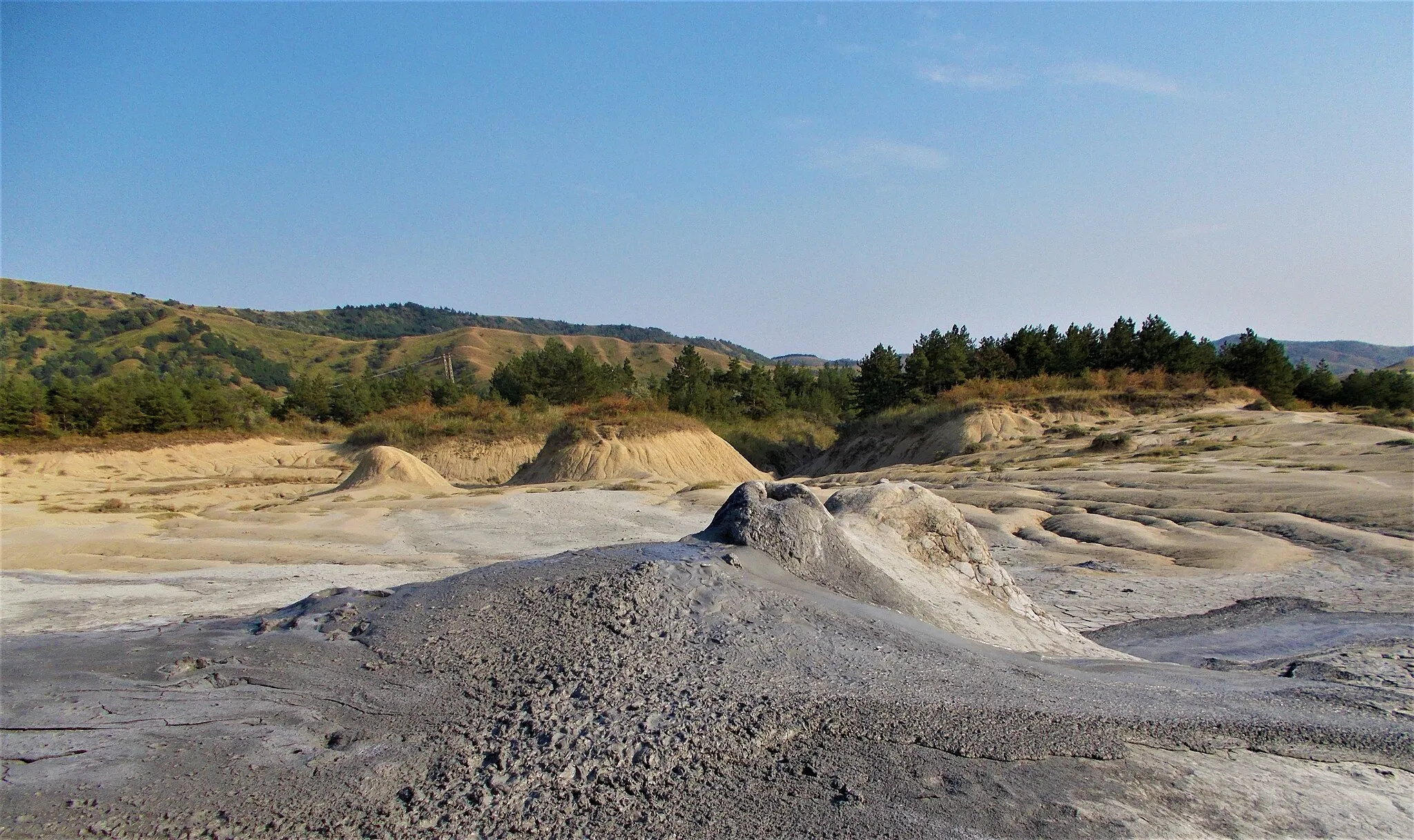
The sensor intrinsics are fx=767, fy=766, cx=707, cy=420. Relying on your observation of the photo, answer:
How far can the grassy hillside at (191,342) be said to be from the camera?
89688mm

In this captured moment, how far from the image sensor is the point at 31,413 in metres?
35.2

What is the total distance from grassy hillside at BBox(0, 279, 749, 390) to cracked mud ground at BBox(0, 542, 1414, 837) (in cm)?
7083

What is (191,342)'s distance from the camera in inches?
3898

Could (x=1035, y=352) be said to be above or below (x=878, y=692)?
above

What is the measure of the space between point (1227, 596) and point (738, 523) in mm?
7397

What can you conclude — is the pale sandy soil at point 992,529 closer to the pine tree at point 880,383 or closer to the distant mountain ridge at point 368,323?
the pine tree at point 880,383

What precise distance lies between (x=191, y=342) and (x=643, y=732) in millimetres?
116744

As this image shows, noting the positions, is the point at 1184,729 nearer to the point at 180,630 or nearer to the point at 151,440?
the point at 180,630

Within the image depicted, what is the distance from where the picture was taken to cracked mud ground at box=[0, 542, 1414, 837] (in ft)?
10.2

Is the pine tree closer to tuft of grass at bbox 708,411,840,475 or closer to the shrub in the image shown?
tuft of grass at bbox 708,411,840,475

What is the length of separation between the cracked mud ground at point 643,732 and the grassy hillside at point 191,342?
232 feet

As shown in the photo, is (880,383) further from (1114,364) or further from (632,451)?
(632,451)

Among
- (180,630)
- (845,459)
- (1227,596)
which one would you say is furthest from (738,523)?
(845,459)

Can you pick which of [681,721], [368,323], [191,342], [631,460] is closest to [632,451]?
[631,460]
